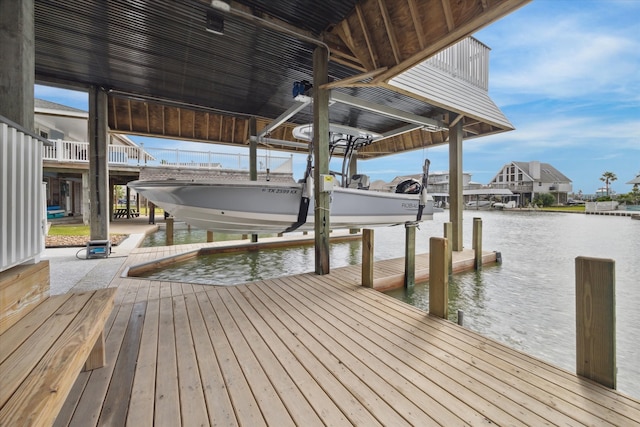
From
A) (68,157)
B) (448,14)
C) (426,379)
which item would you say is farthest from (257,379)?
(68,157)

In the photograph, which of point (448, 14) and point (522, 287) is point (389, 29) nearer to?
point (448, 14)

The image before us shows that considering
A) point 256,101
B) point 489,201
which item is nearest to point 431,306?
point 256,101

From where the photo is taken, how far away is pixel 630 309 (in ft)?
11.7

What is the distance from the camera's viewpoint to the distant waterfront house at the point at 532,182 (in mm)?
35656

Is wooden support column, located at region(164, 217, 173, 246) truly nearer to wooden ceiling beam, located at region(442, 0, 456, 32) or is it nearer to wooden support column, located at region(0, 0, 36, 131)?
wooden support column, located at region(0, 0, 36, 131)

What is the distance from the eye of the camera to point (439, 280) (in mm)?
2539

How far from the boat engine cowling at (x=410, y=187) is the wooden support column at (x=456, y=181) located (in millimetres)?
1063

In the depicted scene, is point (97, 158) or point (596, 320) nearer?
point (596, 320)

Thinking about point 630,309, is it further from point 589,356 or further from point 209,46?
point 209,46

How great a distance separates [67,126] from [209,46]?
16380 mm

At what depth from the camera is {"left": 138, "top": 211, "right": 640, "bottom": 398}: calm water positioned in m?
2.73

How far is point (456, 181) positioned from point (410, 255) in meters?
2.72

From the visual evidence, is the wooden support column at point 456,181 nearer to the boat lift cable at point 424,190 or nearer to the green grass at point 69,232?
the boat lift cable at point 424,190

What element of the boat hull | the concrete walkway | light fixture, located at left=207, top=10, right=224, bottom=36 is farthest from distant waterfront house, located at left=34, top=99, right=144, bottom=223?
light fixture, located at left=207, top=10, right=224, bottom=36
